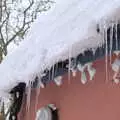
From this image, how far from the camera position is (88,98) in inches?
135

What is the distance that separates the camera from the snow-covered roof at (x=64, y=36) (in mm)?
2422

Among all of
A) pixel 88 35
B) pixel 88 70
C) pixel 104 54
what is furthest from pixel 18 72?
pixel 88 35

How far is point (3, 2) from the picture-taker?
12.3 m

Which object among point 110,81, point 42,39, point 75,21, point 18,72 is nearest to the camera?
point 75,21

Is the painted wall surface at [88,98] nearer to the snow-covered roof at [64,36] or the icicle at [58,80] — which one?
the icicle at [58,80]

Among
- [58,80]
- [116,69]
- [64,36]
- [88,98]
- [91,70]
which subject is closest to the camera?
[64,36]

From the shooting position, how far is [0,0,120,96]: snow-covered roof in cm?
242

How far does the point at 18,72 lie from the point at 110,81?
977 millimetres

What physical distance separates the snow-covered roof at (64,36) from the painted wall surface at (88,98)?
0.36m

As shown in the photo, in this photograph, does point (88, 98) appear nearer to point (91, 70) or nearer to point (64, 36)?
point (91, 70)

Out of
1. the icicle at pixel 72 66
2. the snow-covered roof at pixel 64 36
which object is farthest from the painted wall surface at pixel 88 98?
the snow-covered roof at pixel 64 36

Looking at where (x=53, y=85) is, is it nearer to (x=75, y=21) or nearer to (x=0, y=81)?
(x=0, y=81)

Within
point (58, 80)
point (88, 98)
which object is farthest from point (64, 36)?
point (58, 80)

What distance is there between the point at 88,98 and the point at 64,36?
0.80m
